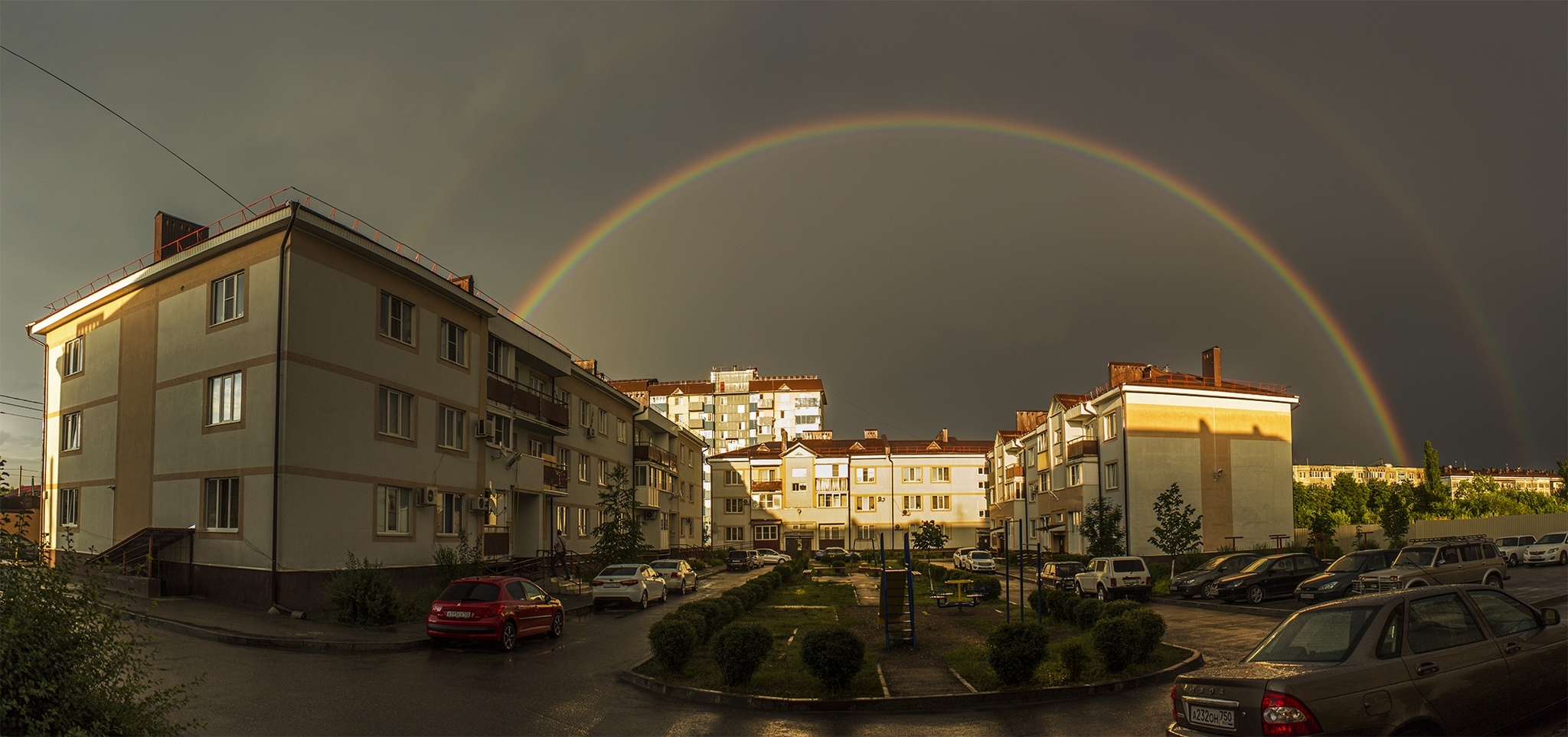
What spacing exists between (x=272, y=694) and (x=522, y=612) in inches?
316

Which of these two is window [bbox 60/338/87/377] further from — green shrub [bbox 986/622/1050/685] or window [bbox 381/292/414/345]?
green shrub [bbox 986/622/1050/685]

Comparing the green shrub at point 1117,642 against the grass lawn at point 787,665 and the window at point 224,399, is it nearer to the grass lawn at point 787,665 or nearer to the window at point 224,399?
the grass lawn at point 787,665

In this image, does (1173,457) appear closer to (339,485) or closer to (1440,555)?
(1440,555)

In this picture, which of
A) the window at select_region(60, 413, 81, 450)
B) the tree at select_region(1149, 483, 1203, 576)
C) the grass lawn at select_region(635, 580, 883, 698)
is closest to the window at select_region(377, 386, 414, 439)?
the grass lawn at select_region(635, 580, 883, 698)

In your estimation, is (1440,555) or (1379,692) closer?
(1379,692)

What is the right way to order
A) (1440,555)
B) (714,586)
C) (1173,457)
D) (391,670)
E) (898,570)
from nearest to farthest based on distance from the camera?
(391,670) → (898,570) → (1440,555) → (714,586) → (1173,457)

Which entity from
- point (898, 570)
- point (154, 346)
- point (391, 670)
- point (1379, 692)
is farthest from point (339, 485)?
point (1379, 692)

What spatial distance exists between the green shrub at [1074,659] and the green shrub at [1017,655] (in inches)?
13.9

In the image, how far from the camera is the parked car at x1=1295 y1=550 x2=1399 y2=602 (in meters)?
29.2

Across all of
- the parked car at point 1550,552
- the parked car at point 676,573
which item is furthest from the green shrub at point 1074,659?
the parked car at point 1550,552

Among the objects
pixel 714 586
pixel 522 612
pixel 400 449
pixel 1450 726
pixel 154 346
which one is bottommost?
pixel 714 586

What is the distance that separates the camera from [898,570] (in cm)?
2077

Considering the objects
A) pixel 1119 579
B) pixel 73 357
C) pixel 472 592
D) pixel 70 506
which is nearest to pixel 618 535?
pixel 70 506

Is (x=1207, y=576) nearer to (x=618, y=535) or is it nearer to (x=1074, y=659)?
(x=618, y=535)
